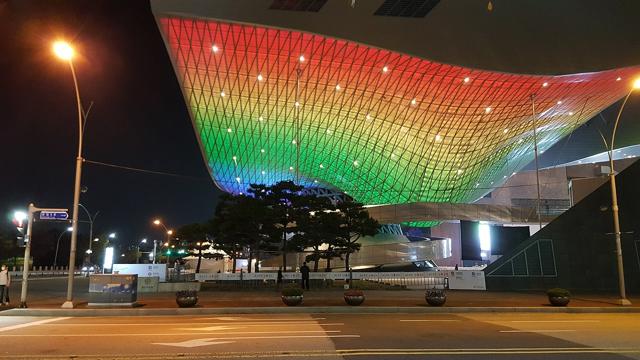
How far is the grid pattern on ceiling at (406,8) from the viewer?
4316 cm

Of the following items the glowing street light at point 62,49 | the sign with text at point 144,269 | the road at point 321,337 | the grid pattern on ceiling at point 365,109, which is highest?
the grid pattern on ceiling at point 365,109

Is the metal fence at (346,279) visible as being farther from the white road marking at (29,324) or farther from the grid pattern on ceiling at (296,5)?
the grid pattern on ceiling at (296,5)

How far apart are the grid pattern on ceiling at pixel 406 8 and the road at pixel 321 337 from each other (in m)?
33.6

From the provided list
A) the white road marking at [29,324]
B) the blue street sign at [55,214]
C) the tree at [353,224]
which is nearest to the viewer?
the white road marking at [29,324]

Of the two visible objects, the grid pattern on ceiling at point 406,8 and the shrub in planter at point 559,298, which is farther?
the grid pattern on ceiling at point 406,8

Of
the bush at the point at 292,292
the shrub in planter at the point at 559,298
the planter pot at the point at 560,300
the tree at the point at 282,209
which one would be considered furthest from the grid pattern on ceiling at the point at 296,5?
the planter pot at the point at 560,300

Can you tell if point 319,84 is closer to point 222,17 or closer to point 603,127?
point 222,17

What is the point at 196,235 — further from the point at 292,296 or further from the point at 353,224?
the point at 292,296

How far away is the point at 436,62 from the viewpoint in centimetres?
4431

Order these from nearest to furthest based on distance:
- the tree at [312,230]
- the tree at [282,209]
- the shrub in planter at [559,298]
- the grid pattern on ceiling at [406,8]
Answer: the shrub in planter at [559,298]
the tree at [312,230]
the tree at [282,209]
the grid pattern on ceiling at [406,8]

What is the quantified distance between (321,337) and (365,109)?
4711 cm

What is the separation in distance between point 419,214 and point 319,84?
Result: 2080 cm

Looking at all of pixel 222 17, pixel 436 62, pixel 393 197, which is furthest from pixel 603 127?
pixel 222 17

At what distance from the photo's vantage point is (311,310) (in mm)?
19906
